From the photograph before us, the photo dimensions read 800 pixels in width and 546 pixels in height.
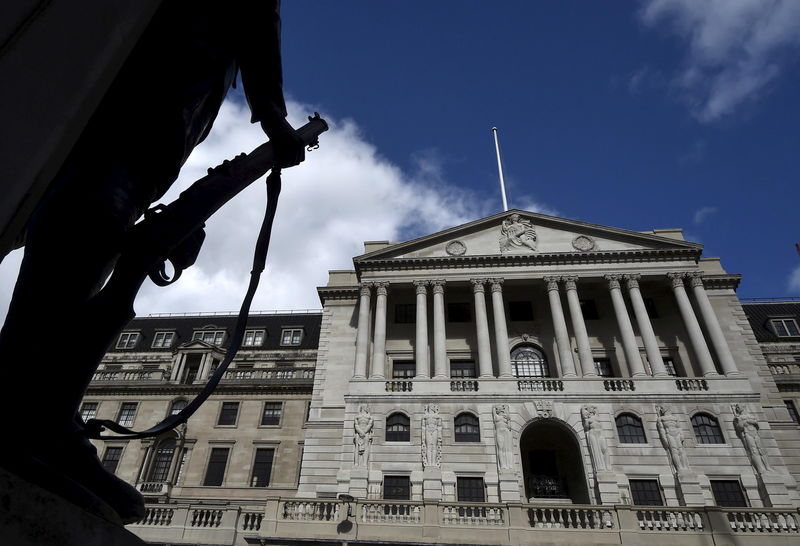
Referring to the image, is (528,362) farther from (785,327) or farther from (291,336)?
Result: (785,327)

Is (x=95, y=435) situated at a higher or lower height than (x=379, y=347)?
lower

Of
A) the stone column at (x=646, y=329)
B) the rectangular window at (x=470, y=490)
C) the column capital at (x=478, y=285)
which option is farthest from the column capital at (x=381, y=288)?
the stone column at (x=646, y=329)

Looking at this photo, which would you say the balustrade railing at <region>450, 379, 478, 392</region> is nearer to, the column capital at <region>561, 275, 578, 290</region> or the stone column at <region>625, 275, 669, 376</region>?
the column capital at <region>561, 275, 578, 290</region>

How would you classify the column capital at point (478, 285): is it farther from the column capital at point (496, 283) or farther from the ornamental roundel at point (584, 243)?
the ornamental roundel at point (584, 243)

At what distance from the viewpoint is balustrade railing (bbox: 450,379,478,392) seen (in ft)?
106

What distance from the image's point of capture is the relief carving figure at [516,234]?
3844cm

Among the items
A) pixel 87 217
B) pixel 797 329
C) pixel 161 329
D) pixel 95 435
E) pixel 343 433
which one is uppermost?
pixel 161 329

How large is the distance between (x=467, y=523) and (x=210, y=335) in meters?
40.2

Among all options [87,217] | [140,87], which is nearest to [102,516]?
[87,217]

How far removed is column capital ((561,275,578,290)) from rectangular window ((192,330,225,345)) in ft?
120

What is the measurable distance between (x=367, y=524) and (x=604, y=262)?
79.6 ft

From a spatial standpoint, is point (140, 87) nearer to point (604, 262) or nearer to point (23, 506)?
point (23, 506)

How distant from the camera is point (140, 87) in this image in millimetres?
2678

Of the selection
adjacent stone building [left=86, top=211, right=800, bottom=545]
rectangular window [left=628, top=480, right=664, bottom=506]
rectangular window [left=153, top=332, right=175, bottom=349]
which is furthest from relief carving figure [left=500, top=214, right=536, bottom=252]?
rectangular window [left=153, top=332, right=175, bottom=349]
